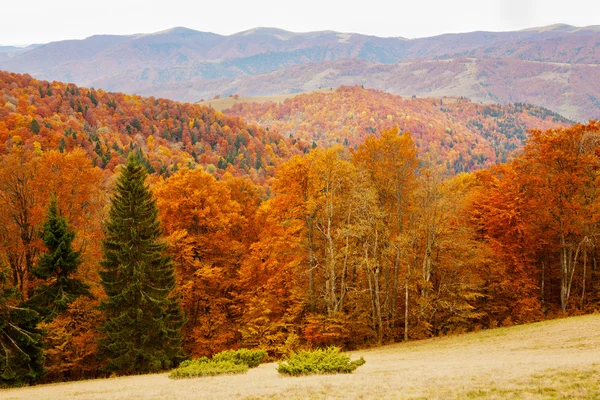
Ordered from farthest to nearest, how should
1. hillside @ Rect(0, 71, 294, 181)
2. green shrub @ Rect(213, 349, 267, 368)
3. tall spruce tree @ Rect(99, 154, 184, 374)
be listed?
1. hillside @ Rect(0, 71, 294, 181)
2. tall spruce tree @ Rect(99, 154, 184, 374)
3. green shrub @ Rect(213, 349, 267, 368)

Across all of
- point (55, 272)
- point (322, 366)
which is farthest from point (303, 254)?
point (55, 272)

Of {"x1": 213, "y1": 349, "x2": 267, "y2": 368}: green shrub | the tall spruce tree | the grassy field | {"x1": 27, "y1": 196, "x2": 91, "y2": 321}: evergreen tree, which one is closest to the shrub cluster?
{"x1": 213, "y1": 349, "x2": 267, "y2": 368}: green shrub

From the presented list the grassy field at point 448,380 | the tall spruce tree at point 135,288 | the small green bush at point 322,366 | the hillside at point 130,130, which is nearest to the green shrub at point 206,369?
the grassy field at point 448,380

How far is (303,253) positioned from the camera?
122ft

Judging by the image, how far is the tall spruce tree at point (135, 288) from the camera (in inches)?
1236

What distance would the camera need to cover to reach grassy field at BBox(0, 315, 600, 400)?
14086 mm

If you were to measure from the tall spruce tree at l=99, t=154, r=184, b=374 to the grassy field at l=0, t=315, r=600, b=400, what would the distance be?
1025 centimetres

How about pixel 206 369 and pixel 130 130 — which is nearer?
pixel 206 369

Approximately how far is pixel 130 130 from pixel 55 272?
11800 cm

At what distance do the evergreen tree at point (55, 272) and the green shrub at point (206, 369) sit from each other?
1333 centimetres

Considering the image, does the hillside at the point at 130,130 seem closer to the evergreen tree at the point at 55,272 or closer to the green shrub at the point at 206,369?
the evergreen tree at the point at 55,272

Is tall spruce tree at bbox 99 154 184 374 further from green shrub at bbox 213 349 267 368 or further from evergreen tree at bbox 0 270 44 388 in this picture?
green shrub at bbox 213 349 267 368

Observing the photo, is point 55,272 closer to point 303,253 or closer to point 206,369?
point 206,369

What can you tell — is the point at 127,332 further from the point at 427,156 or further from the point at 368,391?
the point at 427,156
